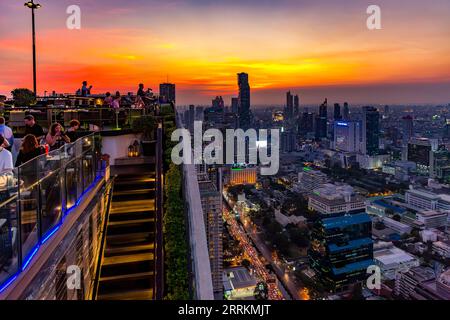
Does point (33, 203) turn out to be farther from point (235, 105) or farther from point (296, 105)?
point (296, 105)

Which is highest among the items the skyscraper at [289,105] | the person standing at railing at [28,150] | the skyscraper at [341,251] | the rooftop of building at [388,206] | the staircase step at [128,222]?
the skyscraper at [289,105]

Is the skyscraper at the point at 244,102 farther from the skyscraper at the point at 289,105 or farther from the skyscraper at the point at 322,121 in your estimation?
the skyscraper at the point at 322,121

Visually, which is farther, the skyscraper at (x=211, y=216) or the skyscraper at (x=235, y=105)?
the skyscraper at (x=235, y=105)

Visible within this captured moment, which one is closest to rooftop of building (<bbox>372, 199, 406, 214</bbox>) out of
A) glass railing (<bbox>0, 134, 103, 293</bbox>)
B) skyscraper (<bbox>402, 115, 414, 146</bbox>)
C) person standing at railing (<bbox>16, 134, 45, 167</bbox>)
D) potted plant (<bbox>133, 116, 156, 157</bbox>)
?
skyscraper (<bbox>402, 115, 414, 146</bbox>)

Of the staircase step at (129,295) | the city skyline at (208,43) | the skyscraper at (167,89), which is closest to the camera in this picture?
the staircase step at (129,295)

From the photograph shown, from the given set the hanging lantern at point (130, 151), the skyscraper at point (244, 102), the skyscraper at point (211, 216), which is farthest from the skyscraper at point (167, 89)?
the skyscraper at point (244, 102)

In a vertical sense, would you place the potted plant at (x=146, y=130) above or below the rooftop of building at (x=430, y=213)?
above
